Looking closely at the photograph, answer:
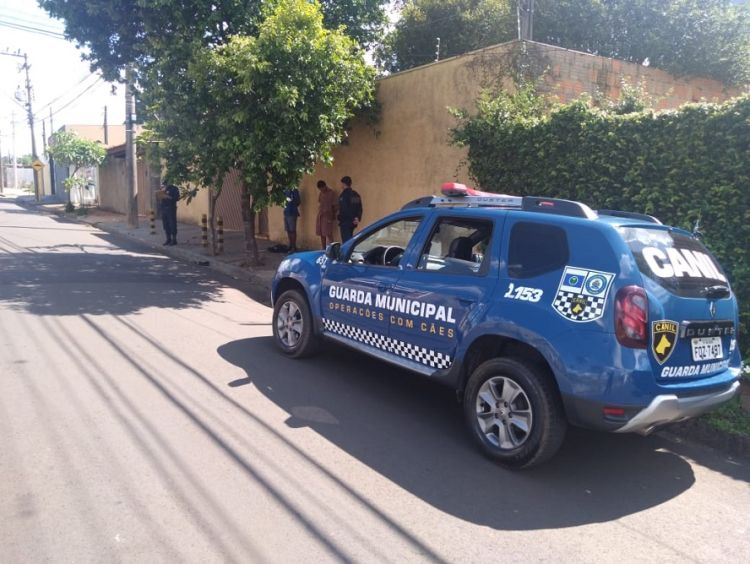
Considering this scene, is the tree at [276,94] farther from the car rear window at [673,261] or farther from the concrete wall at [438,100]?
the car rear window at [673,261]

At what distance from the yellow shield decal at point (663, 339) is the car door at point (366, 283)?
82.7 inches

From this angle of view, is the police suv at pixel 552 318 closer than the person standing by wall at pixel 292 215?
Yes

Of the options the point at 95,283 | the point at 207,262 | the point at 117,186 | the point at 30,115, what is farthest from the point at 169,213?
the point at 30,115

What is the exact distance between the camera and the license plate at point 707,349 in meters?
3.84

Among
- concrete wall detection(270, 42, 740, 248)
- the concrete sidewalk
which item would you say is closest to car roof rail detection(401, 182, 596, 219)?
concrete wall detection(270, 42, 740, 248)

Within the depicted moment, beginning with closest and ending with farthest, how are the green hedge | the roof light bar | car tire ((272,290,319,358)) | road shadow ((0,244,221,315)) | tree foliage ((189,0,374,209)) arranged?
the roof light bar < the green hedge < car tire ((272,290,319,358)) < road shadow ((0,244,221,315)) < tree foliage ((189,0,374,209))

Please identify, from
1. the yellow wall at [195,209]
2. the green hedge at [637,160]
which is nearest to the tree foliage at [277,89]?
the green hedge at [637,160]

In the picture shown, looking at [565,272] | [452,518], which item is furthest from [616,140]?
[452,518]

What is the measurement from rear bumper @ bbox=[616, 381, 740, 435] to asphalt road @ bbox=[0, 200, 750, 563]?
49 centimetres

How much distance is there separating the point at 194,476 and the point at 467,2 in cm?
1738

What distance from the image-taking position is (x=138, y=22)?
511 inches

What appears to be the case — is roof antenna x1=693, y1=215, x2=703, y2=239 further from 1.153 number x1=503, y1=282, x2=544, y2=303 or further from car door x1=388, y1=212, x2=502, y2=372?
car door x1=388, y1=212, x2=502, y2=372

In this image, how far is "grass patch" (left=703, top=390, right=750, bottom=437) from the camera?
4.64m

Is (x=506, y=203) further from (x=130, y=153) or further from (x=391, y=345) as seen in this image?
(x=130, y=153)
